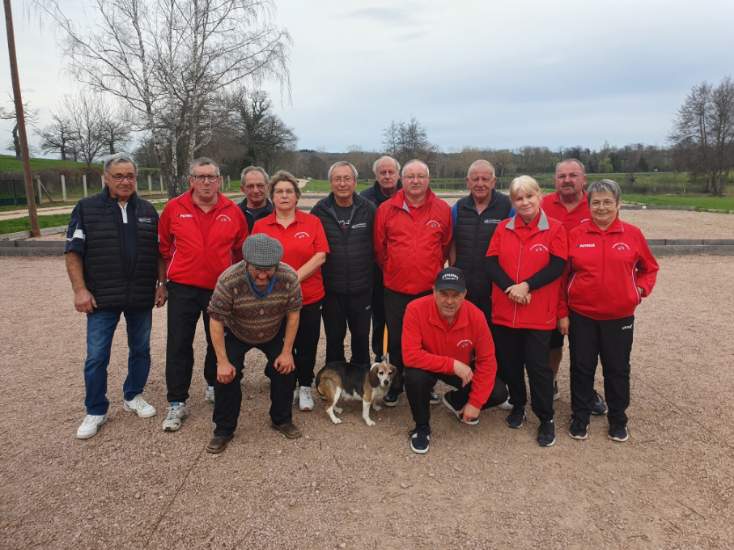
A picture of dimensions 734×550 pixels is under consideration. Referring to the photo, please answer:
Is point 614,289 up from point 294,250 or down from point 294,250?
down

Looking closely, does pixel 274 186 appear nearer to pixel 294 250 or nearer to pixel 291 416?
pixel 294 250

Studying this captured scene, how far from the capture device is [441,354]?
388 centimetres

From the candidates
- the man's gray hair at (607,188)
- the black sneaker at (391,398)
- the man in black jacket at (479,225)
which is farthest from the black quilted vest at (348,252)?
the man's gray hair at (607,188)

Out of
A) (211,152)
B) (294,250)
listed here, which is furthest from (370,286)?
(211,152)

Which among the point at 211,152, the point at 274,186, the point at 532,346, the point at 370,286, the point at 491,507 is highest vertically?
the point at 211,152

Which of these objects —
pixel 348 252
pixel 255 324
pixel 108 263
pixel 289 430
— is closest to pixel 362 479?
pixel 289 430

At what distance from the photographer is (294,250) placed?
4.05 m

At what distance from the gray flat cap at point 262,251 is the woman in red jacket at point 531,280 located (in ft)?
5.63

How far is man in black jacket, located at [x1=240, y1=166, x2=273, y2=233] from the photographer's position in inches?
194

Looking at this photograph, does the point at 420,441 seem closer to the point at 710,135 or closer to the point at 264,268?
the point at 264,268

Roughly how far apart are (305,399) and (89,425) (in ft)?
5.90

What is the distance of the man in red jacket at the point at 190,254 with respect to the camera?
3.95m

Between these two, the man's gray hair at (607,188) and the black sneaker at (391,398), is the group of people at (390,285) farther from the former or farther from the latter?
the black sneaker at (391,398)

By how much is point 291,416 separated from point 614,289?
2784 mm
